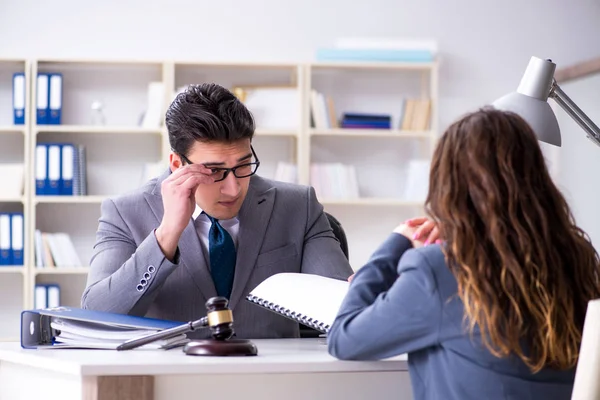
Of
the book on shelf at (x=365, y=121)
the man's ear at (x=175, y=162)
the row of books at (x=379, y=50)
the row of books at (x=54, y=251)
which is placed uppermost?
the row of books at (x=379, y=50)

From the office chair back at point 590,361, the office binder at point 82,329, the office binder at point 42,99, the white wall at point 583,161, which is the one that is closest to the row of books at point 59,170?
the office binder at point 42,99

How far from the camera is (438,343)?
53.4 inches

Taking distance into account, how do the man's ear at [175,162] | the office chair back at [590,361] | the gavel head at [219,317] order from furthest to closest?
the man's ear at [175,162]
the gavel head at [219,317]
the office chair back at [590,361]

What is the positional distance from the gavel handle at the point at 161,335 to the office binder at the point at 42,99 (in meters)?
3.33

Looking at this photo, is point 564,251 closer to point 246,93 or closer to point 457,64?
point 246,93

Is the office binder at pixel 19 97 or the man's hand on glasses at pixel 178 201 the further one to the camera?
the office binder at pixel 19 97

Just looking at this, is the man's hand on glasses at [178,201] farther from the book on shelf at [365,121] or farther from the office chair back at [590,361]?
the book on shelf at [365,121]

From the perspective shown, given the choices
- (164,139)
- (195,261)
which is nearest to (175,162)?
(195,261)

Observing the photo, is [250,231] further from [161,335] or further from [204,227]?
[161,335]

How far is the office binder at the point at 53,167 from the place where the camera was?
15.3 feet

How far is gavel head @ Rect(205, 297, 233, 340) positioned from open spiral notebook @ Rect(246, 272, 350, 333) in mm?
176

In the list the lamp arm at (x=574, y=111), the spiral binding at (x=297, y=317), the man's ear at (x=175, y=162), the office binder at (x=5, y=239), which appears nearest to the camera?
the spiral binding at (x=297, y=317)

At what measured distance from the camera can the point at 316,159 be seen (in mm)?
5102

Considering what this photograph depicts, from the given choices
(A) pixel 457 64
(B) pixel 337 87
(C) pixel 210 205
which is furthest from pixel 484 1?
(C) pixel 210 205
